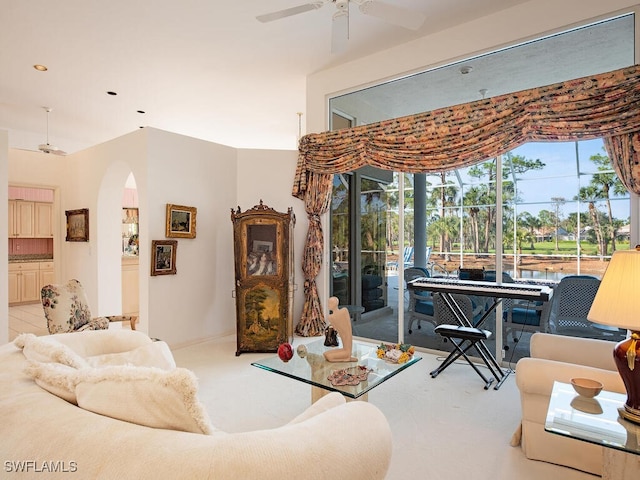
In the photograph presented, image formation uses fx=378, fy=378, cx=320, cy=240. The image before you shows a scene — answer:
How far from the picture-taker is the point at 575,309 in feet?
11.4

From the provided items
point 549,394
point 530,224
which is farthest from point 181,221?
point 549,394

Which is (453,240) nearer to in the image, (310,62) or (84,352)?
(310,62)

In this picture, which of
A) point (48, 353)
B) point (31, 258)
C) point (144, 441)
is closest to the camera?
point (144, 441)

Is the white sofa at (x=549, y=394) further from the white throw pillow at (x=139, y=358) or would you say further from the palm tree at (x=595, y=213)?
the white throw pillow at (x=139, y=358)

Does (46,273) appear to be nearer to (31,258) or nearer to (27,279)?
(27,279)

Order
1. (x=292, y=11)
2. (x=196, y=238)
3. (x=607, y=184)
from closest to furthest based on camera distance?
(x=292, y=11)
(x=607, y=184)
(x=196, y=238)

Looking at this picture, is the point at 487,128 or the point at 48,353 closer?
the point at 48,353

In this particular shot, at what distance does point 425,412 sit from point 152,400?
2346mm

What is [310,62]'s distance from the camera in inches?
178

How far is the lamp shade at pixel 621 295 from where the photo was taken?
5.36ft

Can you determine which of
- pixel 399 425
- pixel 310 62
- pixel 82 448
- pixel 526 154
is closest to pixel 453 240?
pixel 526 154

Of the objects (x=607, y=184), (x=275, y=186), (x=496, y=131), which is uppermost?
(x=496, y=131)

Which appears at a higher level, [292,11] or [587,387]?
[292,11]

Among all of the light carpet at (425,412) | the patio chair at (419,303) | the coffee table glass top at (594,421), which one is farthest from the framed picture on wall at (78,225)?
the coffee table glass top at (594,421)
